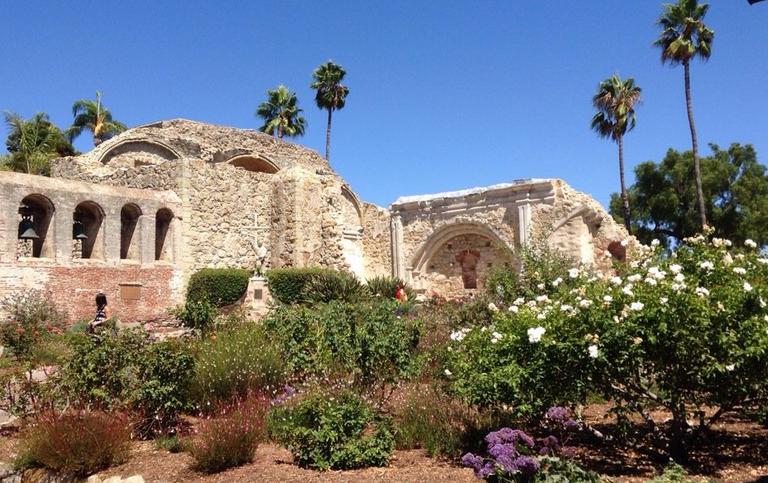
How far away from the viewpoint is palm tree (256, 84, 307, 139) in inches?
1496

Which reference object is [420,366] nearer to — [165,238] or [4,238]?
[4,238]

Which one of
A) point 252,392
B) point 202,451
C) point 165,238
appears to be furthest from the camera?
point 165,238

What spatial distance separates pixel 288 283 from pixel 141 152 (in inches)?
400

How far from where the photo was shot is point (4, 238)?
14.6m

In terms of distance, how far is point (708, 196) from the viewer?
29.4 m

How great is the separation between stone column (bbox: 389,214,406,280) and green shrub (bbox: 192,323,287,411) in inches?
528

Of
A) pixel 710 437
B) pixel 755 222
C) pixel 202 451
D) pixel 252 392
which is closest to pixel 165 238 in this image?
pixel 252 392

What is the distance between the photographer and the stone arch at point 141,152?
23.6 m

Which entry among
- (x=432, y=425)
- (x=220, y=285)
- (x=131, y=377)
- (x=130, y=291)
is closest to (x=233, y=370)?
(x=131, y=377)

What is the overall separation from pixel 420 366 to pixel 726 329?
11.8 ft

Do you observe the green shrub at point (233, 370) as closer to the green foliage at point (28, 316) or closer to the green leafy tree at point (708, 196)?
the green foliage at point (28, 316)

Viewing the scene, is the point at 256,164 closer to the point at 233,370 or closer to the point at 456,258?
the point at 456,258

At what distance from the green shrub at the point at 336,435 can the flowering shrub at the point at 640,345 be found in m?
1.00

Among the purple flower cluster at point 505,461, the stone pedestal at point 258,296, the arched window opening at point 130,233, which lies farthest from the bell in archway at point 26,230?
the purple flower cluster at point 505,461
